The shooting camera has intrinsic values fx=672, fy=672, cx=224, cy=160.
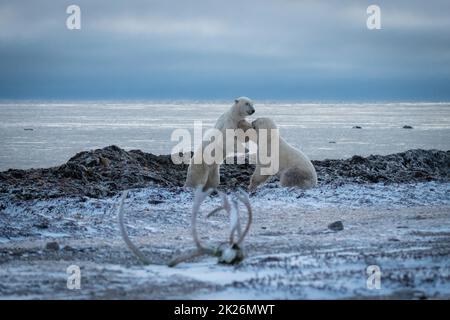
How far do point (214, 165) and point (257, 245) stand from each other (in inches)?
175

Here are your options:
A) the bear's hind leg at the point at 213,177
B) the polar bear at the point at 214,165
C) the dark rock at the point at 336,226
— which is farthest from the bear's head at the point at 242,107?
the dark rock at the point at 336,226

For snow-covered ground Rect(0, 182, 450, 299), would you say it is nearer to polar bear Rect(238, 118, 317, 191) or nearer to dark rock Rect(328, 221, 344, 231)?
dark rock Rect(328, 221, 344, 231)

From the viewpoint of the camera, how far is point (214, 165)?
11922mm

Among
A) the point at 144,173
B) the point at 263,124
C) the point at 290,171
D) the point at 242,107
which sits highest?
the point at 242,107

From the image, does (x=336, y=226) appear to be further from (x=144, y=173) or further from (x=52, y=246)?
(x=144, y=173)

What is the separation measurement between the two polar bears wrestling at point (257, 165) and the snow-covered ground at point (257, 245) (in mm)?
392

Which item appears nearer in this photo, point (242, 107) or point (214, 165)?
point (214, 165)

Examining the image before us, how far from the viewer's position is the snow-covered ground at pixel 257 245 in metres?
5.68

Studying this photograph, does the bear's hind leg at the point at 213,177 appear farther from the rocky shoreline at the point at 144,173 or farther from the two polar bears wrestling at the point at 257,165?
the rocky shoreline at the point at 144,173

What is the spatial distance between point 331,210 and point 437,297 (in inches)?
195

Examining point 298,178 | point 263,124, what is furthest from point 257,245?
point 263,124

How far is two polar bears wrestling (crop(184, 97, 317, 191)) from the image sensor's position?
38.6 ft

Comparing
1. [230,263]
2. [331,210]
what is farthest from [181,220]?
[230,263]
